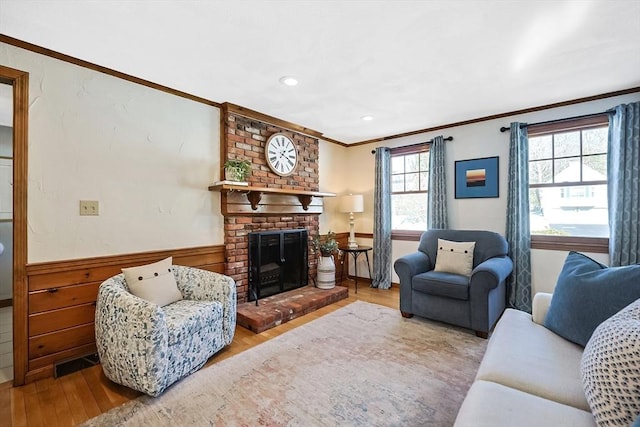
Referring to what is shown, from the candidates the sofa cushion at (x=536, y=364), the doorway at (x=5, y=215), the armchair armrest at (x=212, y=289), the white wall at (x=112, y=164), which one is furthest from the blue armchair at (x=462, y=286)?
the doorway at (x=5, y=215)

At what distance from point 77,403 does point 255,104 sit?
289cm

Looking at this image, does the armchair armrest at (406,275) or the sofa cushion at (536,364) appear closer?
the sofa cushion at (536,364)

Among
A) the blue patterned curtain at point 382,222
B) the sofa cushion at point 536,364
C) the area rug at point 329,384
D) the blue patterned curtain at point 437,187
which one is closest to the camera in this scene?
the sofa cushion at point 536,364

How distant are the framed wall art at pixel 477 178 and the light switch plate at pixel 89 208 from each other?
4.01 m

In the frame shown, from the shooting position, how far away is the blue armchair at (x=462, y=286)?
265 centimetres

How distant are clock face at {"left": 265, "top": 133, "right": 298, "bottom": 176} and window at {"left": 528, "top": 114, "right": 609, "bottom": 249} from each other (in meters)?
2.94

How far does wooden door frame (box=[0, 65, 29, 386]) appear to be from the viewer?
200 centimetres

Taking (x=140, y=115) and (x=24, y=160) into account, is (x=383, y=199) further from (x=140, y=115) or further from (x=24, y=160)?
(x=24, y=160)

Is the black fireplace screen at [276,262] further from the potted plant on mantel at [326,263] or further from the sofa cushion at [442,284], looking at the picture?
the sofa cushion at [442,284]

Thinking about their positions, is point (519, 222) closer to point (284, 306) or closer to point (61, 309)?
point (284, 306)

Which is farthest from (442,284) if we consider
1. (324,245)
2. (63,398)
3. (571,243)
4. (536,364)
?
(63,398)

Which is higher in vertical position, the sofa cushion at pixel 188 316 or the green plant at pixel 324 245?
the green plant at pixel 324 245

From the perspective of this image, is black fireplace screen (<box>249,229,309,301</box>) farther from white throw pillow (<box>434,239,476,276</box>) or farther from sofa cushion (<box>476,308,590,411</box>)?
sofa cushion (<box>476,308,590,411</box>)

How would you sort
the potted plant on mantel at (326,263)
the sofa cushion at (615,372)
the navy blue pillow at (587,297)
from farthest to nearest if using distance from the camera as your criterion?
the potted plant on mantel at (326,263) → the navy blue pillow at (587,297) → the sofa cushion at (615,372)
